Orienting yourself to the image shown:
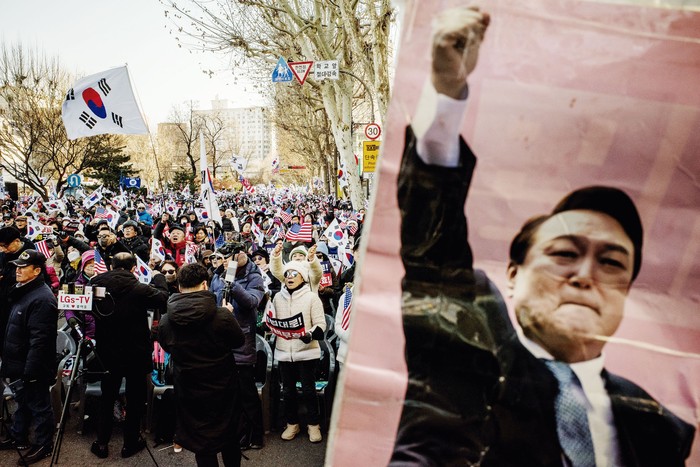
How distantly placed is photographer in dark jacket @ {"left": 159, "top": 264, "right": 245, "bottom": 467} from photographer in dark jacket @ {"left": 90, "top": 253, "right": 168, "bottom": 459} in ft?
3.04

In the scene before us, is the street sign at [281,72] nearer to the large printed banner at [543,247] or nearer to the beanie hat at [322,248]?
the beanie hat at [322,248]

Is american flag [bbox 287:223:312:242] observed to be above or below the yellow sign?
below

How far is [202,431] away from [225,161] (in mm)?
78582

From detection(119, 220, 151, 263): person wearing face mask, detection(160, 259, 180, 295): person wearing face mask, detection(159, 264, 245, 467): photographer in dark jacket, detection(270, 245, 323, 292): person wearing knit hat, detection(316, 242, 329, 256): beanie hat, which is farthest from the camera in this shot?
detection(316, 242, 329, 256): beanie hat

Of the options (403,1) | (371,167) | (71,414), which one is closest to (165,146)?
(371,167)

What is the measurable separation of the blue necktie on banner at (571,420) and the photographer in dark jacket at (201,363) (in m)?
2.41

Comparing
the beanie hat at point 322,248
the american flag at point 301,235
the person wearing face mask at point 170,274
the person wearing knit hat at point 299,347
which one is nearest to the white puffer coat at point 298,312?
the person wearing knit hat at point 299,347

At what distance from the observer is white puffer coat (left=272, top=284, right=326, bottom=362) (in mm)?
3965

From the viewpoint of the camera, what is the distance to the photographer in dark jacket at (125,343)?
12.4ft

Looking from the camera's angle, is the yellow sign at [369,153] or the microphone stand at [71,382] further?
the yellow sign at [369,153]

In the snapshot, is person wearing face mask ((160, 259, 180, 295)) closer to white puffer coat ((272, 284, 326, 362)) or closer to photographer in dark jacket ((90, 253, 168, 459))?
photographer in dark jacket ((90, 253, 168, 459))

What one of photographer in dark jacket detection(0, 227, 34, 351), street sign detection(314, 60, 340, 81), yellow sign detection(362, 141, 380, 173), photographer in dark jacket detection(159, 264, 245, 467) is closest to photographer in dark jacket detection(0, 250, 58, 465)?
photographer in dark jacket detection(0, 227, 34, 351)

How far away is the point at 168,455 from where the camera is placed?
4.06 m

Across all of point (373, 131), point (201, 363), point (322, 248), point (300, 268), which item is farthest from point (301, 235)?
point (373, 131)
